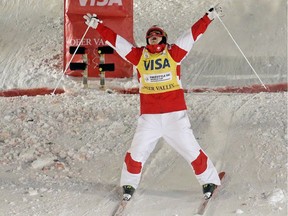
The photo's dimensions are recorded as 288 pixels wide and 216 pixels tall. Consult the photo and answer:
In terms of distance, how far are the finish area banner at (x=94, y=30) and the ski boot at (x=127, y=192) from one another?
340 cm

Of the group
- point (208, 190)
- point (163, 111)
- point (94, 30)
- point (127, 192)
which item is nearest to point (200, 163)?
point (208, 190)

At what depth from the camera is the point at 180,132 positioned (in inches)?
239

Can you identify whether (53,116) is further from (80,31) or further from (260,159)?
(260,159)

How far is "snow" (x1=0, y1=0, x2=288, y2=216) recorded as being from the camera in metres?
6.23

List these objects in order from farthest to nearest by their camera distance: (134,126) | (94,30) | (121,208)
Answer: (94,30)
(134,126)
(121,208)

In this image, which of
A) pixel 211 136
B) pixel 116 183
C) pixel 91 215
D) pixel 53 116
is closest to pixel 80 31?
pixel 53 116

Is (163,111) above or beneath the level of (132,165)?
above

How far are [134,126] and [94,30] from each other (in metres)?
1.78

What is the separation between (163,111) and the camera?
240 inches

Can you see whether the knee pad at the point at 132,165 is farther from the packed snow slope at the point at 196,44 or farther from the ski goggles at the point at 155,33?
the packed snow slope at the point at 196,44

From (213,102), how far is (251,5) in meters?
3.66

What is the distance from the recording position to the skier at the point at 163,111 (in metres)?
6.09

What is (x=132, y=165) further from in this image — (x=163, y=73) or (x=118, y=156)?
(x=118, y=156)

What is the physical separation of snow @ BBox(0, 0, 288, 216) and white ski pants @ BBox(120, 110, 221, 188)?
0.26 meters
